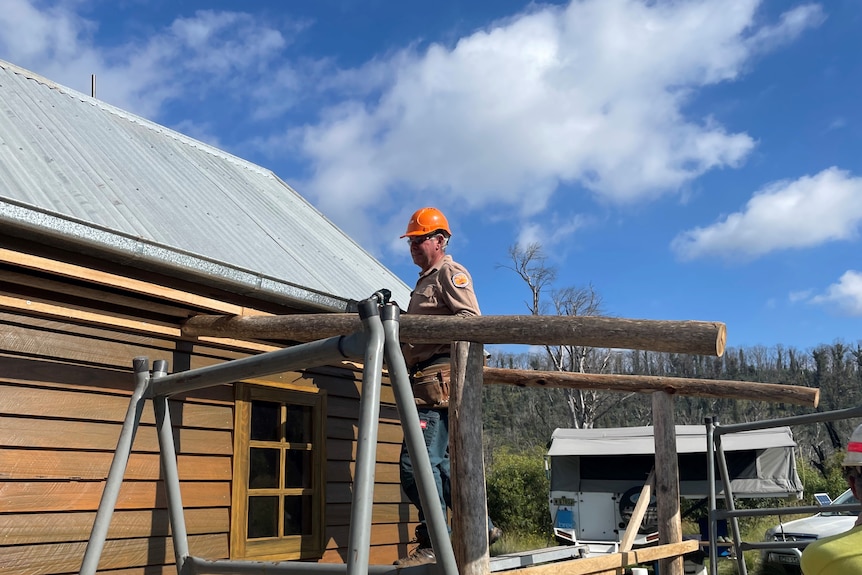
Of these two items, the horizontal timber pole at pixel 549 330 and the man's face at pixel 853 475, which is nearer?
the man's face at pixel 853 475

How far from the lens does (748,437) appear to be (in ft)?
47.3

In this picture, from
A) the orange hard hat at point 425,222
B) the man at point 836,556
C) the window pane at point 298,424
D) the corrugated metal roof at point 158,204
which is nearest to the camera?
the man at point 836,556

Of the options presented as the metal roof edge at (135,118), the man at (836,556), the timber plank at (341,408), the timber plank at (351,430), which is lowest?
the man at (836,556)

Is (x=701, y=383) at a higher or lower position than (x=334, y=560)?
higher

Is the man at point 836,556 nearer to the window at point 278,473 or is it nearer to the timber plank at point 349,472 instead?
the window at point 278,473

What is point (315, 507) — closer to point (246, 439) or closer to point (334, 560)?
point (334, 560)

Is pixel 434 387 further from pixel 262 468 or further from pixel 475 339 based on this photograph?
pixel 262 468

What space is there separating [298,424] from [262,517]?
701 millimetres

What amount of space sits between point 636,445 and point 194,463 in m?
12.2

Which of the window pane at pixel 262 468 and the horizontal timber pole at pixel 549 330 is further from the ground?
the horizontal timber pole at pixel 549 330

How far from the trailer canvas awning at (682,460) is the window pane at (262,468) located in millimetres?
10654

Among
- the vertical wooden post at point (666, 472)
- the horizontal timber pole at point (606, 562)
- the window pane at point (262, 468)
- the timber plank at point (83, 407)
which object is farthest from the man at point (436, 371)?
the vertical wooden post at point (666, 472)

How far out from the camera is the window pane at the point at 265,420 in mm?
5102

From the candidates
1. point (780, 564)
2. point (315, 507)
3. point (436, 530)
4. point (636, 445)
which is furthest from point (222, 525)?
point (636, 445)
